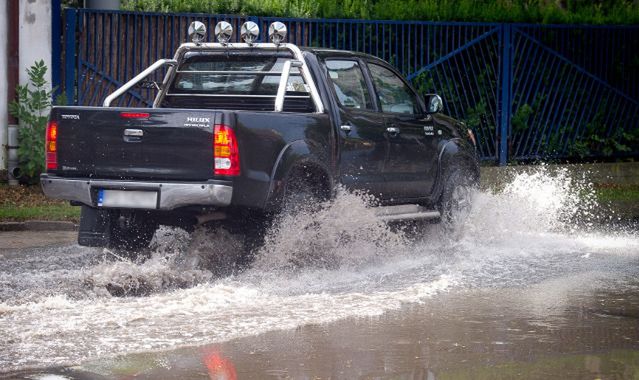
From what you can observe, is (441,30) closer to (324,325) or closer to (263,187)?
(263,187)

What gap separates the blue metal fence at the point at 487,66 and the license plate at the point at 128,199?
254 inches

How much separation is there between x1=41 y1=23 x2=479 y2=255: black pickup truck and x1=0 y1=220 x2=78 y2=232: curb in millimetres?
2538

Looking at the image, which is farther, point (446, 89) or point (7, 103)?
point (446, 89)

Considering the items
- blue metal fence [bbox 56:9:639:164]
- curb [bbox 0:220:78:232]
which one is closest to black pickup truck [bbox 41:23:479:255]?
curb [bbox 0:220:78:232]

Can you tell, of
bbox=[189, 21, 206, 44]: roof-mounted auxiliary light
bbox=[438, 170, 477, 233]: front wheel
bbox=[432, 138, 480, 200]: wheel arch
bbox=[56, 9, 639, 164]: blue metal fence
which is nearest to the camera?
bbox=[189, 21, 206, 44]: roof-mounted auxiliary light

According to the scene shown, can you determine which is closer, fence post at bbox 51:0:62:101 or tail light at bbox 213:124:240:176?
tail light at bbox 213:124:240:176

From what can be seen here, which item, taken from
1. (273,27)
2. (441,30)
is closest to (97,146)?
(273,27)

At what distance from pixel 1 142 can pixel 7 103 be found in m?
0.51

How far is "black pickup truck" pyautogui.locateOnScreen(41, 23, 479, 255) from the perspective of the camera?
970 centimetres

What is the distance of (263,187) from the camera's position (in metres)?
9.87

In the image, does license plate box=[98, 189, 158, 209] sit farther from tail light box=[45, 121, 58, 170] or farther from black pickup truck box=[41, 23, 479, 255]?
tail light box=[45, 121, 58, 170]

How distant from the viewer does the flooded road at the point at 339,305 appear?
6.93 m

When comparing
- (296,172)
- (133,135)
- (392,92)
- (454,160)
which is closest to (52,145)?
(133,135)

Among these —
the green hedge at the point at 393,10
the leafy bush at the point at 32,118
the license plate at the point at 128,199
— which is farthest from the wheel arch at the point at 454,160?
the leafy bush at the point at 32,118
